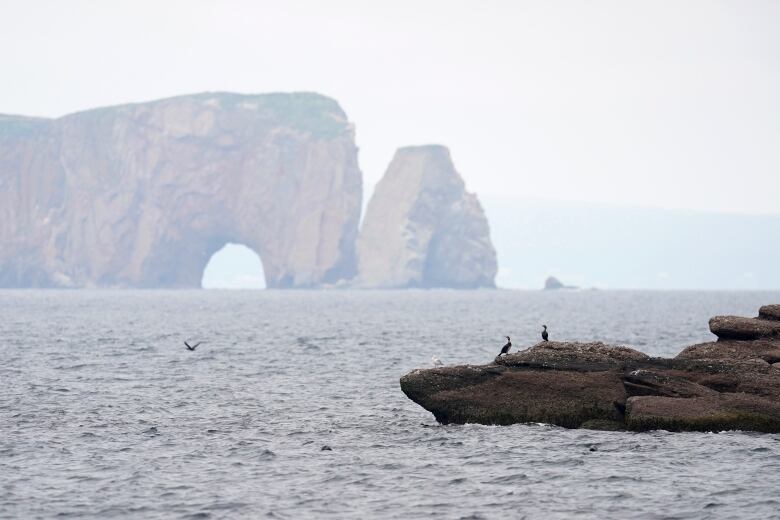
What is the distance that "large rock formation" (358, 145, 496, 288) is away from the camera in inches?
7328

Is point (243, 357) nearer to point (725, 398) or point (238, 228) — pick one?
point (725, 398)

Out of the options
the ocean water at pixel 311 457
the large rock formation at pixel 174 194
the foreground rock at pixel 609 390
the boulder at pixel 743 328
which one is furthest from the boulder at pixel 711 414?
the large rock formation at pixel 174 194

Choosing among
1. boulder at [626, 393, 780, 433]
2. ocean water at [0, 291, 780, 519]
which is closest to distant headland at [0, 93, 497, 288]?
ocean water at [0, 291, 780, 519]

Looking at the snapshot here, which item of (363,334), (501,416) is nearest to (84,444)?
(501,416)

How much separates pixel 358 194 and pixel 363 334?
120m

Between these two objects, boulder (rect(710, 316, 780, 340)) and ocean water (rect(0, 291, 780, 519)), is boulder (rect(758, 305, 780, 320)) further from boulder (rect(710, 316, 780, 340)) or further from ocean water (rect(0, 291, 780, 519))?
ocean water (rect(0, 291, 780, 519))

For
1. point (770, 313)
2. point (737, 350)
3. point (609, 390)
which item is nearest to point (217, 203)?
point (770, 313)

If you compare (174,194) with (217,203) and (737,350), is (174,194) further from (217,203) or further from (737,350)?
(737,350)

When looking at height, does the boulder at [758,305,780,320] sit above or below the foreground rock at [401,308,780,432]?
above

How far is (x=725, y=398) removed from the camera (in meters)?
26.0

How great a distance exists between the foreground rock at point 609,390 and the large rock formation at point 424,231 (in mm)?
156045

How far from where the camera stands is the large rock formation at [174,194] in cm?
18125

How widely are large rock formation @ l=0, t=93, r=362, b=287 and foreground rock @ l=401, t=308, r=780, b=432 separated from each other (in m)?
155

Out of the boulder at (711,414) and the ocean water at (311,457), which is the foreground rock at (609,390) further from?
the ocean water at (311,457)
